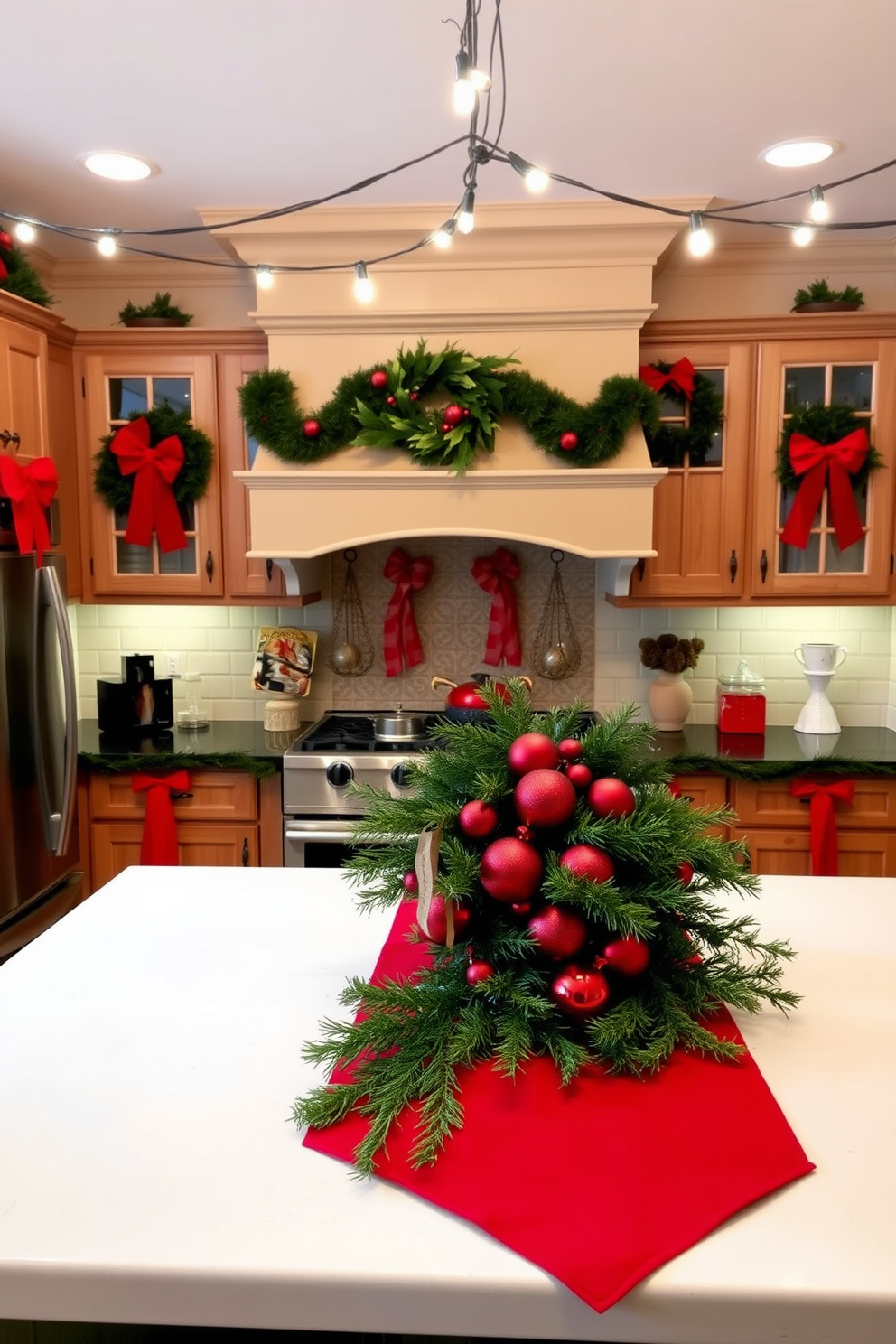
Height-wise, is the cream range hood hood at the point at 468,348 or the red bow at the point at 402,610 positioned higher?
the cream range hood hood at the point at 468,348

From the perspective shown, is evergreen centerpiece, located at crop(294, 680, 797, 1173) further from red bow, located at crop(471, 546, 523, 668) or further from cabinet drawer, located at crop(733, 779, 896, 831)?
red bow, located at crop(471, 546, 523, 668)

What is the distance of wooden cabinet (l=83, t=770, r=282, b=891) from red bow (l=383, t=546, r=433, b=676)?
0.76 meters

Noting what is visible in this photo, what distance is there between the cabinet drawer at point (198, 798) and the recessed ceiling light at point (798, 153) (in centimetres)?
243

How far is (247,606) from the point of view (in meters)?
3.86

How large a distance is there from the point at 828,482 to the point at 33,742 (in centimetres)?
269

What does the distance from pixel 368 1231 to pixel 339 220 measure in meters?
2.99

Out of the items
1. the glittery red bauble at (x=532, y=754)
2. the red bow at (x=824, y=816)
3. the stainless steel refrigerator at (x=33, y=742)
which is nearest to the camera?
the glittery red bauble at (x=532, y=754)

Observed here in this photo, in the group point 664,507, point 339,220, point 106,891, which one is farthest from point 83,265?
point 106,891

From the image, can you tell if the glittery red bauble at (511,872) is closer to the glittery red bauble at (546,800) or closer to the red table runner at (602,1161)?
the glittery red bauble at (546,800)

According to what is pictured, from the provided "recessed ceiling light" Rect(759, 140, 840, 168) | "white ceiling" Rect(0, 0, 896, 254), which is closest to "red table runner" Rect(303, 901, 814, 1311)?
"white ceiling" Rect(0, 0, 896, 254)

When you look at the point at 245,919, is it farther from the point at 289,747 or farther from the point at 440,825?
the point at 289,747

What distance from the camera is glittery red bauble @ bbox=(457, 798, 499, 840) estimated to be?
119 centimetres

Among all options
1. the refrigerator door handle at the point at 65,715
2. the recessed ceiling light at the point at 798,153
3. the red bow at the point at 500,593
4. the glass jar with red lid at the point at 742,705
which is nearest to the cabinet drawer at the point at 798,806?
the glass jar with red lid at the point at 742,705

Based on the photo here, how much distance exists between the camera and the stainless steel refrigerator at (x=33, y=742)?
113 inches
